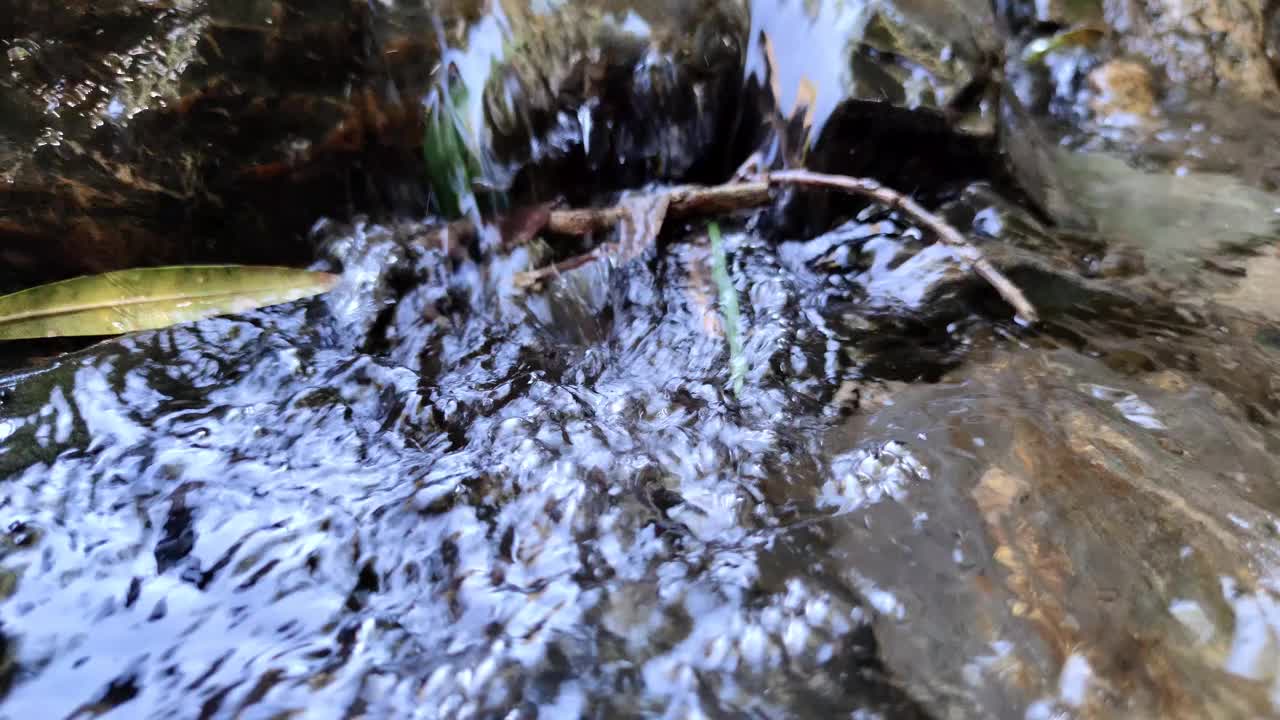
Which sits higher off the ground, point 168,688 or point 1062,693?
point 168,688

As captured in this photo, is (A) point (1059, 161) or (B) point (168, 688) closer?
(B) point (168, 688)

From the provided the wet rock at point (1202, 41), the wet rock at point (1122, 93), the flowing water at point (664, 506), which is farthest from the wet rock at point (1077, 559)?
the wet rock at point (1202, 41)

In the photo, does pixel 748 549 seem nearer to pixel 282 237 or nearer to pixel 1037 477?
pixel 1037 477

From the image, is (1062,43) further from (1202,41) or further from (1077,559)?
(1077,559)

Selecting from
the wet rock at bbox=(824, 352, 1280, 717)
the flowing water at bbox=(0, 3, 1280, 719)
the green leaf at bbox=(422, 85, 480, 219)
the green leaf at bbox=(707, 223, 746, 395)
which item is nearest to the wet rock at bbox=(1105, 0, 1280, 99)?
the flowing water at bbox=(0, 3, 1280, 719)

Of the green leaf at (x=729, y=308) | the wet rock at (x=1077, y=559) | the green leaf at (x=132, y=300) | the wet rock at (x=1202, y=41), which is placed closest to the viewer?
the wet rock at (x=1077, y=559)

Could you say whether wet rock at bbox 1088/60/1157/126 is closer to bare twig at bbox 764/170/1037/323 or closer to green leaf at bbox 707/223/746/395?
bare twig at bbox 764/170/1037/323

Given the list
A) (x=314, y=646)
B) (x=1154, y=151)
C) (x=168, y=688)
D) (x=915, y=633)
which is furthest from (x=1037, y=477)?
(x=1154, y=151)

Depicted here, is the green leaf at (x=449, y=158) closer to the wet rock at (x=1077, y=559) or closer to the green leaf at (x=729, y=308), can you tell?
the green leaf at (x=729, y=308)
